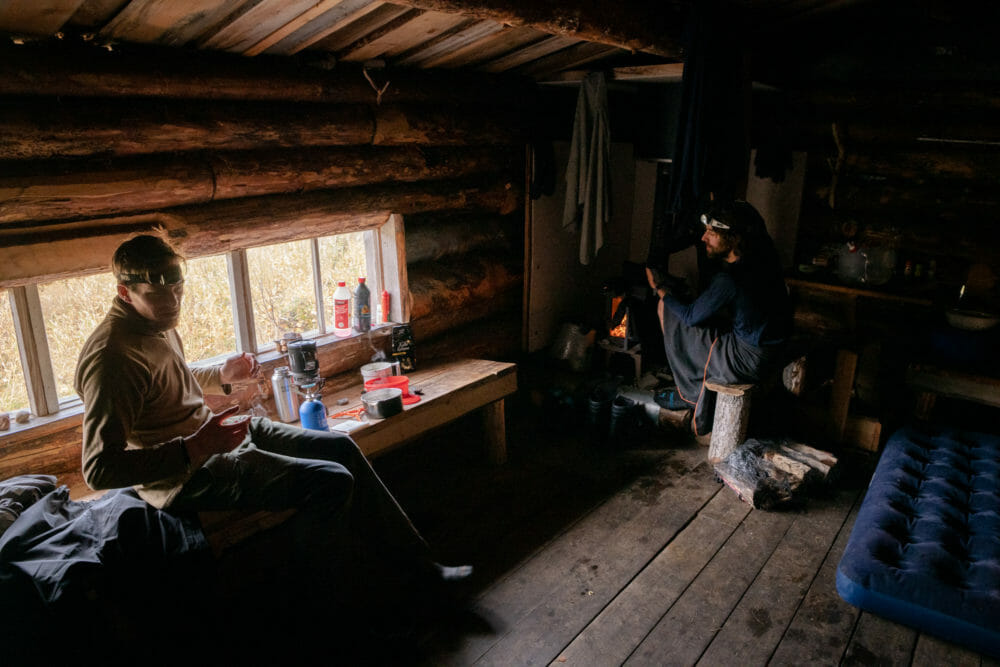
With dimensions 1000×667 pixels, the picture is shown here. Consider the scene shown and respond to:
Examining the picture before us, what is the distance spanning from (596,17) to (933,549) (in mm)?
3420

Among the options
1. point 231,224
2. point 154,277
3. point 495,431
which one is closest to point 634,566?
point 495,431

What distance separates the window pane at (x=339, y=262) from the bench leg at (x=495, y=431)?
128 centimetres

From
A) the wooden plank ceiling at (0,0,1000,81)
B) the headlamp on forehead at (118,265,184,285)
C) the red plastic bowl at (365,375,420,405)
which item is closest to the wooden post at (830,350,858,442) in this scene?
the wooden plank ceiling at (0,0,1000,81)

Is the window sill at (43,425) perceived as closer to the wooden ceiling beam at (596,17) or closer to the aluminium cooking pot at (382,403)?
the aluminium cooking pot at (382,403)

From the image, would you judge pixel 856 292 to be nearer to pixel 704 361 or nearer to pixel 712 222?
pixel 704 361

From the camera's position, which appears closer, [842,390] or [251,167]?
[251,167]

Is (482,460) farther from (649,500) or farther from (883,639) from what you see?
(883,639)

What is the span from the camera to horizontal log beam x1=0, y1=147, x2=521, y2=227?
2960mm

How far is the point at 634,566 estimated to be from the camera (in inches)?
149

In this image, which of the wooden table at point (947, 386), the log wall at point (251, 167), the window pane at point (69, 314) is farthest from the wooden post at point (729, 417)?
the window pane at point (69, 314)

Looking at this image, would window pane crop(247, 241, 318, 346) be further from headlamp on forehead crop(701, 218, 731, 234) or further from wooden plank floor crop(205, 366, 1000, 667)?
headlamp on forehead crop(701, 218, 731, 234)

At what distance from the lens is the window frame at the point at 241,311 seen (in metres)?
3.22

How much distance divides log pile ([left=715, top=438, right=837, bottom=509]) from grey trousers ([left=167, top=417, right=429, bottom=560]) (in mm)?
2345

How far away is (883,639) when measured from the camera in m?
3.24
